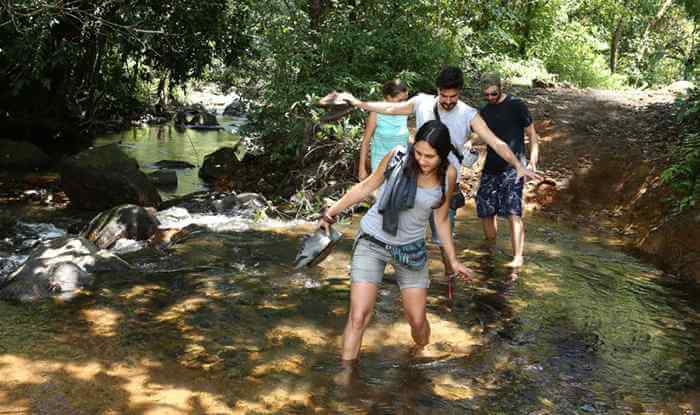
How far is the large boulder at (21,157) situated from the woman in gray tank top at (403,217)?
43.6 ft

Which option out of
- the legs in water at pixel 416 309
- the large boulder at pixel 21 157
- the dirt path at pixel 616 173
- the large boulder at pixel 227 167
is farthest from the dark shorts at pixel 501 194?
the large boulder at pixel 21 157

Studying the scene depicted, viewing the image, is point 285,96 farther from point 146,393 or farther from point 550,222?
point 146,393

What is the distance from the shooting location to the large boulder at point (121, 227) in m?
9.73

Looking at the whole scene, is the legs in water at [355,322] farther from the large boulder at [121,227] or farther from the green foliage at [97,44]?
the green foliage at [97,44]

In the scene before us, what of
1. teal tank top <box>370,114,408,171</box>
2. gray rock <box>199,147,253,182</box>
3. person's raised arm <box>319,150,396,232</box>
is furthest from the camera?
gray rock <box>199,147,253,182</box>

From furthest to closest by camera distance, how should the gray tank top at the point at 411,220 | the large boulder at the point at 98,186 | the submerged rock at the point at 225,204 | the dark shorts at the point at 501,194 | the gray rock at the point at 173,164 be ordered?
1. the gray rock at the point at 173,164
2. the large boulder at the point at 98,186
3. the submerged rock at the point at 225,204
4. the dark shorts at the point at 501,194
5. the gray tank top at the point at 411,220

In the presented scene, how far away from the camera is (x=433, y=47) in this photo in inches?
563

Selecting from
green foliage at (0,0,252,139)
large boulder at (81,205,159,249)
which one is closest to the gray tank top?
large boulder at (81,205,159,249)

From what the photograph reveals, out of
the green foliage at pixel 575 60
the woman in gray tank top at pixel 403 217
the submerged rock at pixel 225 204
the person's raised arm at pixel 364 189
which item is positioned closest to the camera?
the woman in gray tank top at pixel 403 217

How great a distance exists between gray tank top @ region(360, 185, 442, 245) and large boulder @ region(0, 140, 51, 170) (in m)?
13.4

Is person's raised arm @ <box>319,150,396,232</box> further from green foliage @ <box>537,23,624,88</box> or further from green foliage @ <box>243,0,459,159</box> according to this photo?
green foliage @ <box>537,23,624,88</box>

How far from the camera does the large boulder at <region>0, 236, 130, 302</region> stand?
6.69 meters

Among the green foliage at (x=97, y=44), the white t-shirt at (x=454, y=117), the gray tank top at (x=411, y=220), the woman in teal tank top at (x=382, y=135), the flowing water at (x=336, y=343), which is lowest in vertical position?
the flowing water at (x=336, y=343)

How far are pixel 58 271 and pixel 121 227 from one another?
2.98 meters
